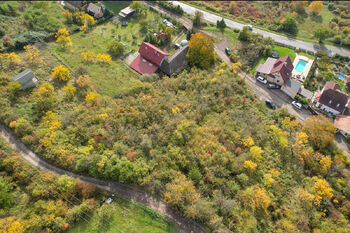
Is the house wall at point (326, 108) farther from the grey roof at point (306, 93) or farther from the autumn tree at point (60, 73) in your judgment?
the autumn tree at point (60, 73)

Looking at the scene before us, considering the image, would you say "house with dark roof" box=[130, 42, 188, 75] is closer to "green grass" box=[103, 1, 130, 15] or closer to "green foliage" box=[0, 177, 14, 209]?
"green grass" box=[103, 1, 130, 15]

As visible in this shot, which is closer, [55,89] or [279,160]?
[279,160]

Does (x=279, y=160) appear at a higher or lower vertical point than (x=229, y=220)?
higher

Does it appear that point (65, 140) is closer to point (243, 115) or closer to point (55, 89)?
point (55, 89)

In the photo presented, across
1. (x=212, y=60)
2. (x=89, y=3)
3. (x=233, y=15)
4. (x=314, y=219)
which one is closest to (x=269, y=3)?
(x=233, y=15)

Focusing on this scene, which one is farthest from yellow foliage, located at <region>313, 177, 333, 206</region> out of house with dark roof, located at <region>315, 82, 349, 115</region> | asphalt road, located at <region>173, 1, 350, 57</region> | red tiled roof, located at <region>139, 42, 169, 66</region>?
asphalt road, located at <region>173, 1, 350, 57</region>

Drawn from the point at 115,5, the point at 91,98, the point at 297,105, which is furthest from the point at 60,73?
the point at 297,105

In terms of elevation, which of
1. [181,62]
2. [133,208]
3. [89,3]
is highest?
[89,3]
